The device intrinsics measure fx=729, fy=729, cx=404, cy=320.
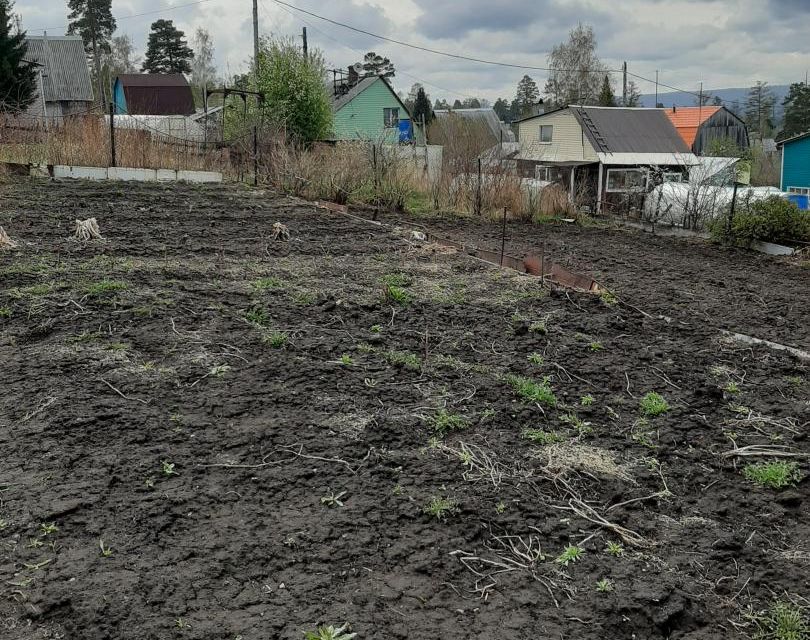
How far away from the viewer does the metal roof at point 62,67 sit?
126ft

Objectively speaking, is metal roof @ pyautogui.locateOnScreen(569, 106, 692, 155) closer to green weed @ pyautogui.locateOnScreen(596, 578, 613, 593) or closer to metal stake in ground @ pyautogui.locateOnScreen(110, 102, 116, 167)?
metal stake in ground @ pyautogui.locateOnScreen(110, 102, 116, 167)

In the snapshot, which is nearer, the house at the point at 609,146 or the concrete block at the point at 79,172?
the concrete block at the point at 79,172

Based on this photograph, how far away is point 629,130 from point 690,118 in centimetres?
1015

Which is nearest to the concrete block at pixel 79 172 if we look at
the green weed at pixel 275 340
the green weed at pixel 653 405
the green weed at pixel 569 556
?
the green weed at pixel 275 340

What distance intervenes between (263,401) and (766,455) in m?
2.45

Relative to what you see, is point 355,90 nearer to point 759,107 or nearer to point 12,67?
point 12,67

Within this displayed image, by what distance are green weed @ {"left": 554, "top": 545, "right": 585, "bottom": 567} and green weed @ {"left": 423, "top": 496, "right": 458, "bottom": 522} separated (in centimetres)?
43

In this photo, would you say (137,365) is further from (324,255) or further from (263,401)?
(324,255)

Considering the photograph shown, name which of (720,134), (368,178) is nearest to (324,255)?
(368,178)

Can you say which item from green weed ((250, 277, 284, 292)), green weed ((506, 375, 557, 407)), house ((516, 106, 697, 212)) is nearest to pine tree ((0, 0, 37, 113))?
house ((516, 106, 697, 212))

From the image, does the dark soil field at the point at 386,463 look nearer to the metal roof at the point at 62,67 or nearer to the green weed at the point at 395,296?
the green weed at the point at 395,296

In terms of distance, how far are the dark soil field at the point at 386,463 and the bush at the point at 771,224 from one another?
20.3 feet

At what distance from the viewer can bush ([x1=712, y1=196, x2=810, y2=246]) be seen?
11.6m

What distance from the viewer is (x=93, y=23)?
159 feet
